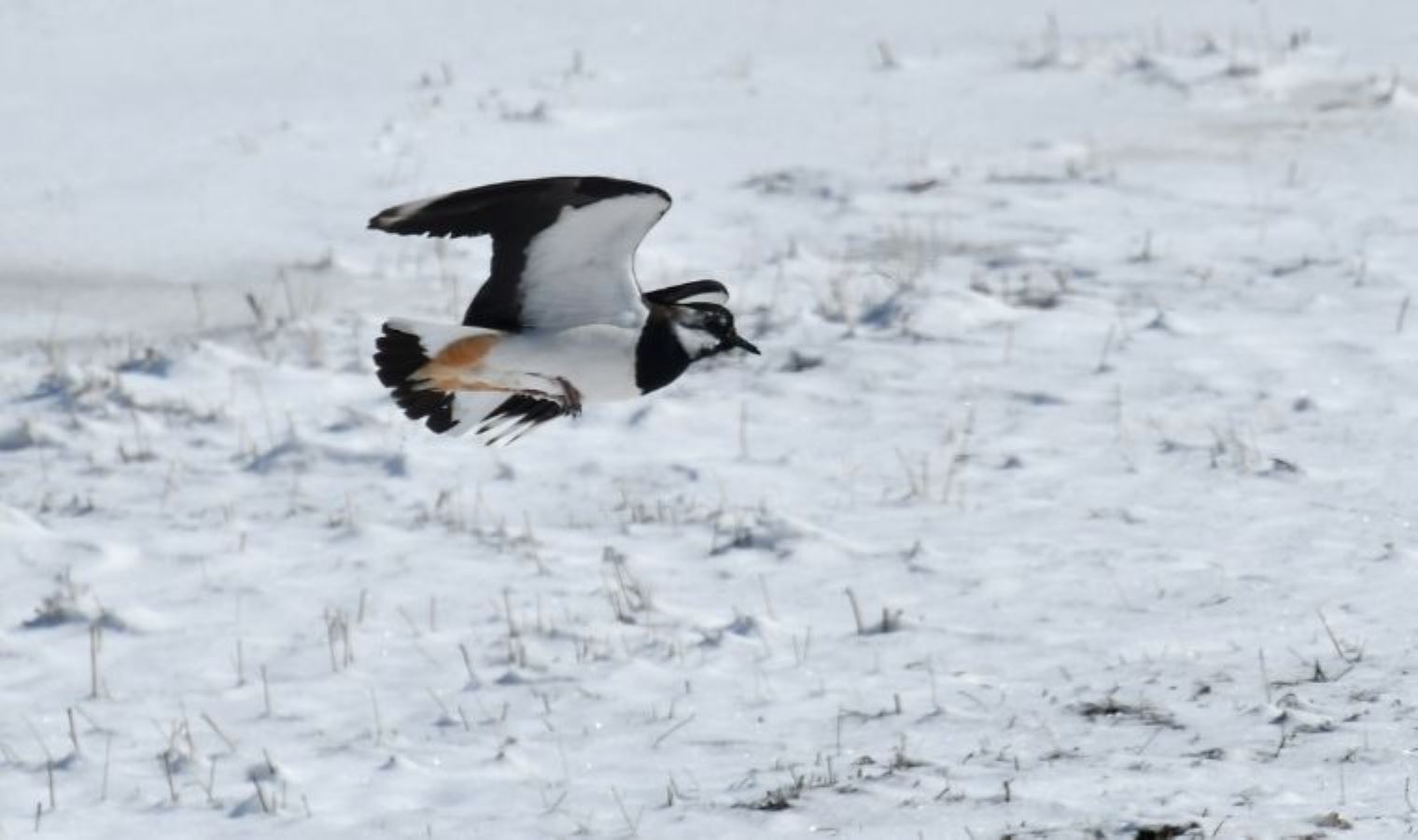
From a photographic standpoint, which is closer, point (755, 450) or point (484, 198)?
point (484, 198)

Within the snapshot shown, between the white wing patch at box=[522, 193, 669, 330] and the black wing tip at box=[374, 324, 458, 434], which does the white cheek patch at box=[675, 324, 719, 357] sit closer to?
the white wing patch at box=[522, 193, 669, 330]

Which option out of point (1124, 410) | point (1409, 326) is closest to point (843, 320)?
point (1124, 410)

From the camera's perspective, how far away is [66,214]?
13.0 meters

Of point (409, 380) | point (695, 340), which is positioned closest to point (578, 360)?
point (695, 340)

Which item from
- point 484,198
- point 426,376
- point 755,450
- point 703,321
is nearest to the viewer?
point 484,198

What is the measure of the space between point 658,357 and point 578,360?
0.20 m

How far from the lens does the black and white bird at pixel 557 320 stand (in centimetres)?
653

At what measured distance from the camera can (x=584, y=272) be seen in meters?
6.77

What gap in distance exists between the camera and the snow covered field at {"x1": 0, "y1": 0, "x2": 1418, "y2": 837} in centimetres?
727

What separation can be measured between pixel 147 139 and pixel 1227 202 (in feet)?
18.3

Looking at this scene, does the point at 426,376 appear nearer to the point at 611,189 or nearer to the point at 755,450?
the point at 611,189

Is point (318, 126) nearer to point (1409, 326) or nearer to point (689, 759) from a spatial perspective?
point (1409, 326)

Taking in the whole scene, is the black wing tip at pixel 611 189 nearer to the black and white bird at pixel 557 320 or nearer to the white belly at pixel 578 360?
the black and white bird at pixel 557 320

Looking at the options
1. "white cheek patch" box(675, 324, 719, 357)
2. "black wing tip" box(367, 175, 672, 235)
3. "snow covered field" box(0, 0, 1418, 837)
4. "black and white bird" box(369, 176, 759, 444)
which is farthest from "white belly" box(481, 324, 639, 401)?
"snow covered field" box(0, 0, 1418, 837)
